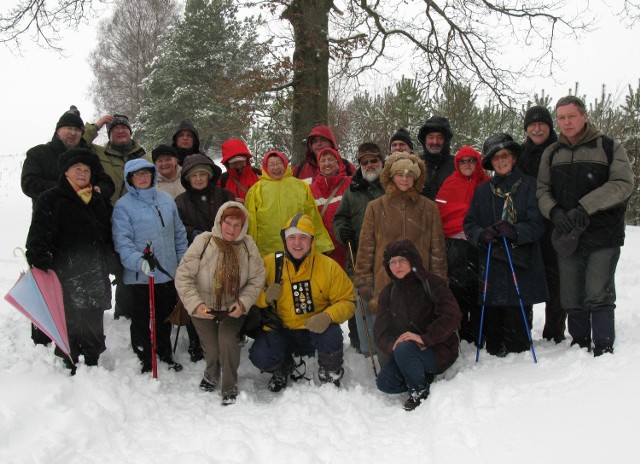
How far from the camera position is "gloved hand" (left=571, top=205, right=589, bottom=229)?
3.79 m

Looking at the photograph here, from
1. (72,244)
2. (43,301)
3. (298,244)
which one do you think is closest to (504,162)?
(298,244)

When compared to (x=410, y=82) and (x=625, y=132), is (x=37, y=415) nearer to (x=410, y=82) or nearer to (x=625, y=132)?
(x=410, y=82)

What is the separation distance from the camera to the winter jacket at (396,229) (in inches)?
174

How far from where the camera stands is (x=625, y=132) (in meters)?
16.2

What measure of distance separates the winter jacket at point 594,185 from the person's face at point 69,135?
4409 mm

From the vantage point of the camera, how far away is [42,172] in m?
4.75

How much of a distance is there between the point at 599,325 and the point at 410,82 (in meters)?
13.5

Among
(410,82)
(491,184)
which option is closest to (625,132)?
(410,82)

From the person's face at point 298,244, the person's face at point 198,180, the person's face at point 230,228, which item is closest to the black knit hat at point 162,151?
the person's face at point 198,180

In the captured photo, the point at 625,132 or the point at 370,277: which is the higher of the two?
the point at 625,132

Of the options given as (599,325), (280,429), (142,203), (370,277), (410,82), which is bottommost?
(280,429)

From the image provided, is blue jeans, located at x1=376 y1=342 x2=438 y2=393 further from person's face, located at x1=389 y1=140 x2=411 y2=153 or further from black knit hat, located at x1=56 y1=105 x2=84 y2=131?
black knit hat, located at x1=56 y1=105 x2=84 y2=131

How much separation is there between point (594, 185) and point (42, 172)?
485 centimetres

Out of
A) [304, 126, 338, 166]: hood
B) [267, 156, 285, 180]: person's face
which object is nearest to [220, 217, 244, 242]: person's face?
[267, 156, 285, 180]: person's face
